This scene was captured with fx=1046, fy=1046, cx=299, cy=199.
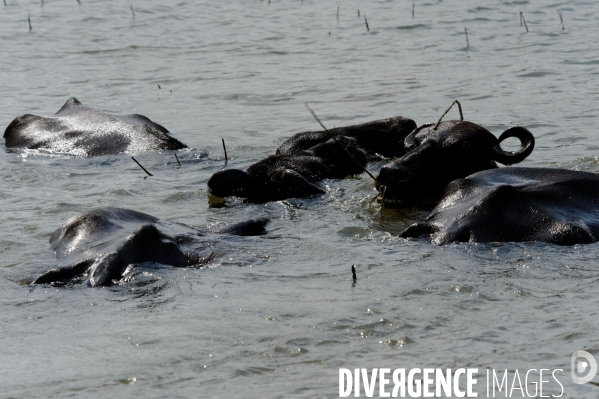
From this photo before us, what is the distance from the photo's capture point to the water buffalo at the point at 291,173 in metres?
8.05

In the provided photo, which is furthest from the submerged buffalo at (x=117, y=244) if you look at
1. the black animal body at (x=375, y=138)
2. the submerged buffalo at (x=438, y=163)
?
the black animal body at (x=375, y=138)

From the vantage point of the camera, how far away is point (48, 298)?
223 inches

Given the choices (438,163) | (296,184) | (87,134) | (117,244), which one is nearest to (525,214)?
(438,163)

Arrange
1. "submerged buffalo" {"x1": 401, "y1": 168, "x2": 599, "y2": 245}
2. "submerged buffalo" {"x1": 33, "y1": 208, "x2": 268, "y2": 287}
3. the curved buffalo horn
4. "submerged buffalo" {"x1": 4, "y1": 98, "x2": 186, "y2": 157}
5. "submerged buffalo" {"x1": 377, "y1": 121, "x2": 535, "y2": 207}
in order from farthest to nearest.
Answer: "submerged buffalo" {"x1": 4, "y1": 98, "x2": 186, "y2": 157} < the curved buffalo horn < "submerged buffalo" {"x1": 377, "y1": 121, "x2": 535, "y2": 207} < "submerged buffalo" {"x1": 401, "y1": 168, "x2": 599, "y2": 245} < "submerged buffalo" {"x1": 33, "y1": 208, "x2": 268, "y2": 287}

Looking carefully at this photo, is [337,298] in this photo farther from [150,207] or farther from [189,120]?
[189,120]

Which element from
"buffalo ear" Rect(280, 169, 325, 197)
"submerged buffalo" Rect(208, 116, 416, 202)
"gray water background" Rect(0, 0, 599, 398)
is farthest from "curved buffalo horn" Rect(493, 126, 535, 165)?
"buffalo ear" Rect(280, 169, 325, 197)

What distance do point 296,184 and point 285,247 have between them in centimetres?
141

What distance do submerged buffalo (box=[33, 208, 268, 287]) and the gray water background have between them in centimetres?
10

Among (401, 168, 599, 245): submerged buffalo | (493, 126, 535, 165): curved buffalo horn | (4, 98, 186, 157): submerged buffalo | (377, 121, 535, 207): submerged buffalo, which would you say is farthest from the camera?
(4, 98, 186, 157): submerged buffalo

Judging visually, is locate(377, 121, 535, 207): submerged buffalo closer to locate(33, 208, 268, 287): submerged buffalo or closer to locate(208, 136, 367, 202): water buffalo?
locate(208, 136, 367, 202): water buffalo

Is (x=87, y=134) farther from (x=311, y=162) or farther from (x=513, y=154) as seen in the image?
(x=513, y=154)

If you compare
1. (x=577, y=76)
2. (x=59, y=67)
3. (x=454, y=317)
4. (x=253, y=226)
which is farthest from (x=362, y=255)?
(x=59, y=67)

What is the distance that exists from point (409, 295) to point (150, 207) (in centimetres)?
308

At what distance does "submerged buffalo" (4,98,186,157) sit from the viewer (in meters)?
10.0
